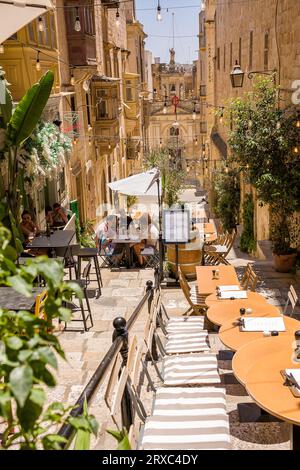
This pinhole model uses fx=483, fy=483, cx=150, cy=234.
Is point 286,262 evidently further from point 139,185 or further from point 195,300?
point 139,185

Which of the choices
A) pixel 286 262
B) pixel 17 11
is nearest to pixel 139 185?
pixel 286 262

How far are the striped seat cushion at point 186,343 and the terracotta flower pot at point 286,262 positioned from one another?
18.6ft

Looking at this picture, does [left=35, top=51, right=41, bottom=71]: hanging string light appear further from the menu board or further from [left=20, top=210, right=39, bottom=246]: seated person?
the menu board

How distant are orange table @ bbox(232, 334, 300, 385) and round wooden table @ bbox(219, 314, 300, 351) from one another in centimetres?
21

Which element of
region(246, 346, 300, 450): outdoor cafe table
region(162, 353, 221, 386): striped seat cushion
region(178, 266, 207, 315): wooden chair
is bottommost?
region(178, 266, 207, 315): wooden chair

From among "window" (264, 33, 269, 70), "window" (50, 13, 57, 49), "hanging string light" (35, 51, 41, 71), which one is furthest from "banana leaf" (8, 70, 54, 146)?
"window" (264, 33, 269, 70)

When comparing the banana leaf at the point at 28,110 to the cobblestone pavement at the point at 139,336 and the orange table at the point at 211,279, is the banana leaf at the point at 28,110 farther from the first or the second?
the orange table at the point at 211,279

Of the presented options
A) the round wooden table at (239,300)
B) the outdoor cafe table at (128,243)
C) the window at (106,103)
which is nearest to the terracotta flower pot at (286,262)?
the outdoor cafe table at (128,243)

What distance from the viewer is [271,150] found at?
437 inches

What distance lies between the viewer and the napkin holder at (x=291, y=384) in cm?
408

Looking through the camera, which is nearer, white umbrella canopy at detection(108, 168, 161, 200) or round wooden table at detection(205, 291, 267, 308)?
round wooden table at detection(205, 291, 267, 308)

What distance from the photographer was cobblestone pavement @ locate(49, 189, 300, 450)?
4.66 m

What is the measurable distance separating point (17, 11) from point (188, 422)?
5.56 metres

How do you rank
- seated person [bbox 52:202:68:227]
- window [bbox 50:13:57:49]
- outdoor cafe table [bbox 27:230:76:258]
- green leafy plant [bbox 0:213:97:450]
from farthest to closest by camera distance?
window [bbox 50:13:57:49] < seated person [bbox 52:202:68:227] < outdoor cafe table [bbox 27:230:76:258] < green leafy plant [bbox 0:213:97:450]
